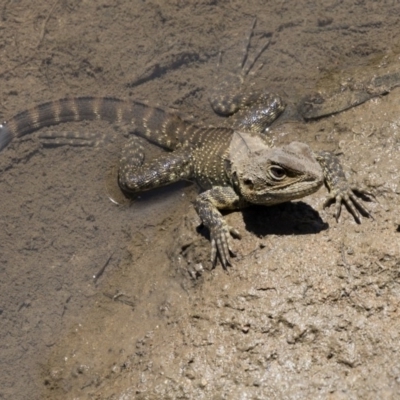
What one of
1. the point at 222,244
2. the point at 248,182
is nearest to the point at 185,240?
the point at 222,244

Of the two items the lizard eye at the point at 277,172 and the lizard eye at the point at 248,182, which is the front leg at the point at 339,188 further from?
the lizard eye at the point at 248,182

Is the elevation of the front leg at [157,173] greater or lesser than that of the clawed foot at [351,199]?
lesser

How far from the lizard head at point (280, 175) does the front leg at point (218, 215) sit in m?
0.39

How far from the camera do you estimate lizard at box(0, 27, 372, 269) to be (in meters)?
6.45

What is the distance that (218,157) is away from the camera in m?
7.92

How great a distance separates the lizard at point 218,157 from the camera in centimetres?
645

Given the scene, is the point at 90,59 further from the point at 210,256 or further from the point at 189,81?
the point at 210,256

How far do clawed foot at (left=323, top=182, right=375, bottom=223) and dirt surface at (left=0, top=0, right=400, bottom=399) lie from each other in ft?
0.29

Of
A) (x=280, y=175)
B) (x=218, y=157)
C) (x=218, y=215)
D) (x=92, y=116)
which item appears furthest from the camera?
(x=92, y=116)

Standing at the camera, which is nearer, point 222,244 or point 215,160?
point 222,244

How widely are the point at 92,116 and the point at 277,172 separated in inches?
158

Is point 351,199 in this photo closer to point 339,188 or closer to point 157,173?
point 339,188

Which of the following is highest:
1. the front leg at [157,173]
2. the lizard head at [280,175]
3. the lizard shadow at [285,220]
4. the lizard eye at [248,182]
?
the lizard head at [280,175]

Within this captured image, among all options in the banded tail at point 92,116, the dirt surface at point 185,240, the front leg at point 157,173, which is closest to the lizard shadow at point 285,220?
the dirt surface at point 185,240
